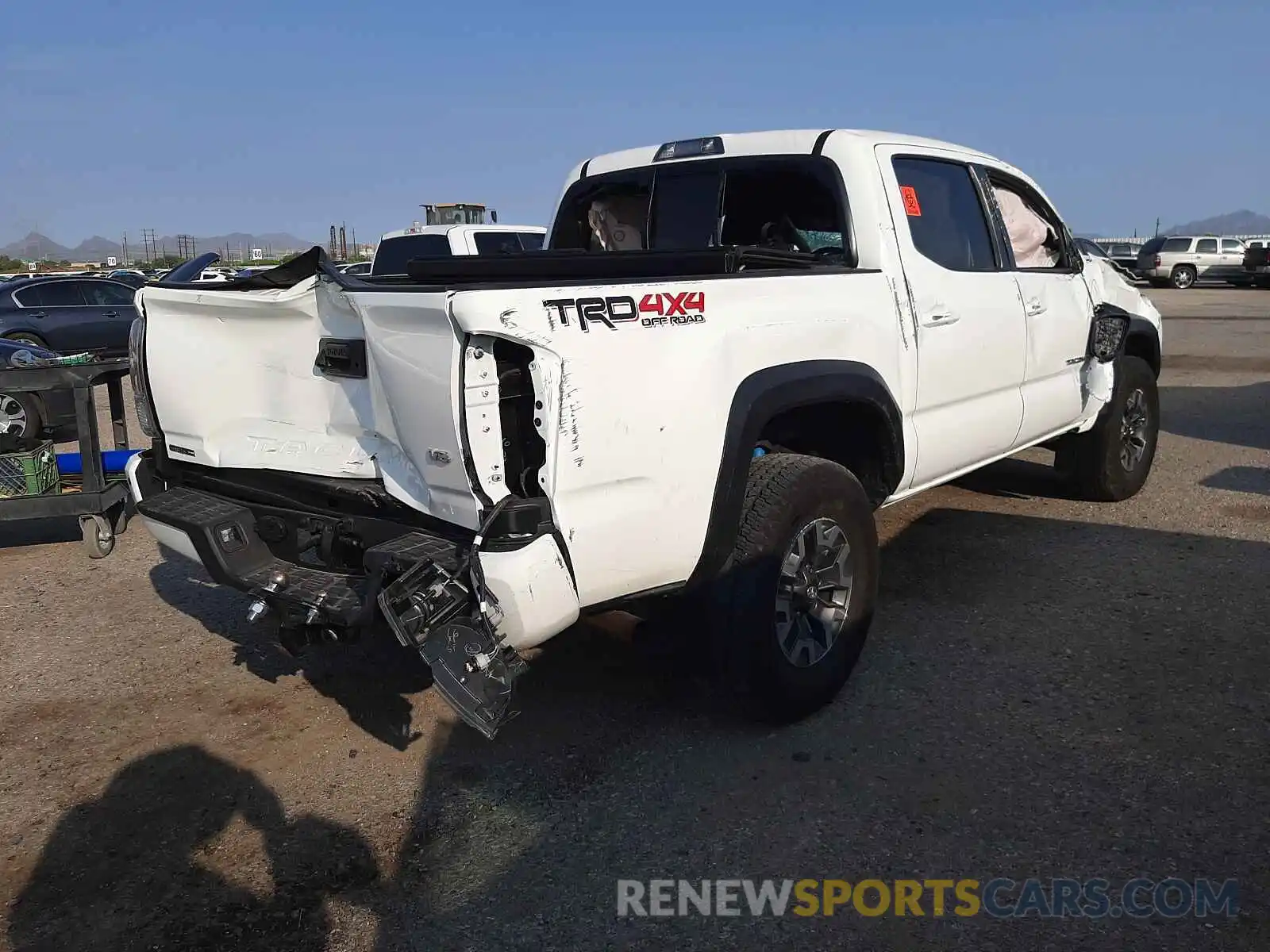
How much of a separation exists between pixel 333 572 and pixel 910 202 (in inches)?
110

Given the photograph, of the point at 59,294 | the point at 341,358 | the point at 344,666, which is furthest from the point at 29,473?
the point at 59,294

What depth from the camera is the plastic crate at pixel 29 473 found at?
5176mm

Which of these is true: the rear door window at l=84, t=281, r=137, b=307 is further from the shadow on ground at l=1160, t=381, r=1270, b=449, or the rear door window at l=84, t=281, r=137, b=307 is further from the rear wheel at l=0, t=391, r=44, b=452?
the shadow on ground at l=1160, t=381, r=1270, b=449

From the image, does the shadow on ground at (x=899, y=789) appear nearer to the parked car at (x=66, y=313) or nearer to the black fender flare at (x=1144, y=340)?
the black fender flare at (x=1144, y=340)

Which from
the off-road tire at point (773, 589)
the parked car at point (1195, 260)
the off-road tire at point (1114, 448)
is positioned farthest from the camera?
the parked car at point (1195, 260)

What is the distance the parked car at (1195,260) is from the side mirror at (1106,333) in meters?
32.4

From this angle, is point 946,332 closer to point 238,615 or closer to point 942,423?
point 942,423

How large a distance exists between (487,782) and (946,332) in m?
2.59

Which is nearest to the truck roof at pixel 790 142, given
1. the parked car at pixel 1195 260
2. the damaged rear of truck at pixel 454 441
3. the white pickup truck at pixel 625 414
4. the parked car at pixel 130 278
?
the white pickup truck at pixel 625 414

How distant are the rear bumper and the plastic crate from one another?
1.64 m

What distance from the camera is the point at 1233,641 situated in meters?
4.34

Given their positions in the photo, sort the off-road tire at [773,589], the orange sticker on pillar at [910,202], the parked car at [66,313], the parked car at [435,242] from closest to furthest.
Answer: the off-road tire at [773,589]
the orange sticker on pillar at [910,202]
the parked car at [435,242]
the parked car at [66,313]

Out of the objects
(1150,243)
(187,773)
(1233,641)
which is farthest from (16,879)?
(1150,243)

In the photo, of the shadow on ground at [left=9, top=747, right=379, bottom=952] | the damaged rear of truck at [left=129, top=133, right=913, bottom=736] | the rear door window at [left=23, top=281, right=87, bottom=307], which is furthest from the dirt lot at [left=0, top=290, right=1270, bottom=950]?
the rear door window at [left=23, top=281, right=87, bottom=307]
